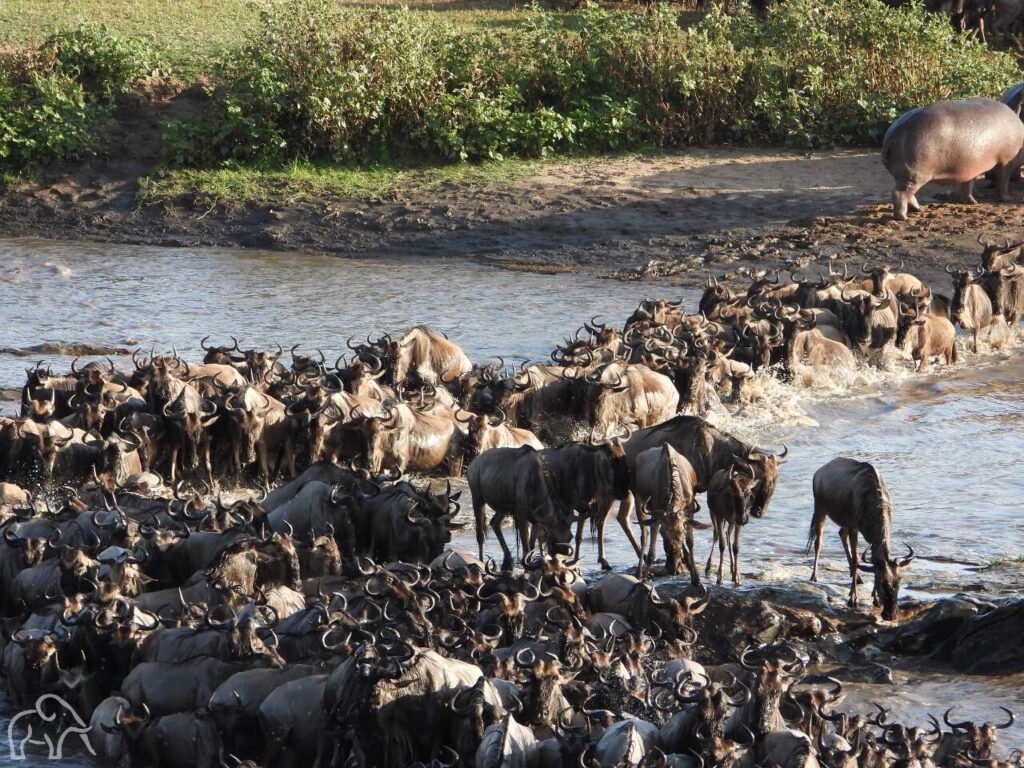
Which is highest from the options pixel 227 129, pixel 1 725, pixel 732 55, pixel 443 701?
pixel 732 55

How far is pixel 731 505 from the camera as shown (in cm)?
1068

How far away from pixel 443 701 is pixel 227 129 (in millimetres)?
18064

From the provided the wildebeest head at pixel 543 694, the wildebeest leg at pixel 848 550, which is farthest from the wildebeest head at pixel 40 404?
the wildebeest head at pixel 543 694

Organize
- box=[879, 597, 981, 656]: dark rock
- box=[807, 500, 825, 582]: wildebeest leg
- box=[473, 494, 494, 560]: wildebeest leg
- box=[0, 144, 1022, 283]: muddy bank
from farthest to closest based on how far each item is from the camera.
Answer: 1. box=[0, 144, 1022, 283]: muddy bank
2. box=[473, 494, 494, 560]: wildebeest leg
3. box=[807, 500, 825, 582]: wildebeest leg
4. box=[879, 597, 981, 656]: dark rock

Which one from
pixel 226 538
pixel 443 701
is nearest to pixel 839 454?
pixel 226 538

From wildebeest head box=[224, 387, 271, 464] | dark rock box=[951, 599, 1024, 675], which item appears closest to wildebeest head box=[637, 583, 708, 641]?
dark rock box=[951, 599, 1024, 675]

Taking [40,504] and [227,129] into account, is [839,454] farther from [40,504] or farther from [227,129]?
[227,129]

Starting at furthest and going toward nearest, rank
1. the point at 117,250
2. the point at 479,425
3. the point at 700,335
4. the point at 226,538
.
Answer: the point at 117,250, the point at 700,335, the point at 479,425, the point at 226,538

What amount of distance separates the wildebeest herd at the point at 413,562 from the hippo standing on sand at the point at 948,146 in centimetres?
583

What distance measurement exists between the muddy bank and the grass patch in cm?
15

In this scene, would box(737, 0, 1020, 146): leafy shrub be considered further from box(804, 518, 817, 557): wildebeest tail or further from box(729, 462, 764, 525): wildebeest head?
box(729, 462, 764, 525): wildebeest head

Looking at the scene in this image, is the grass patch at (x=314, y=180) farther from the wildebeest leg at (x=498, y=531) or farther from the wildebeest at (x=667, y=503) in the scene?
the wildebeest at (x=667, y=503)

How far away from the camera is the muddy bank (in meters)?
21.2

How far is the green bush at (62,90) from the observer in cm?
2472
